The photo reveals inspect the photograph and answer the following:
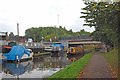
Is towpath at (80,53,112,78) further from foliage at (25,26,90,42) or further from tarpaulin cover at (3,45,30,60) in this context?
foliage at (25,26,90,42)

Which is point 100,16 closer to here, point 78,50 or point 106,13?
point 106,13

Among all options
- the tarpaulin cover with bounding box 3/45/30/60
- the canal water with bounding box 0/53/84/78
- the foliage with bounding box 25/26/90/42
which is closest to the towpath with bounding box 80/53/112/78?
the canal water with bounding box 0/53/84/78

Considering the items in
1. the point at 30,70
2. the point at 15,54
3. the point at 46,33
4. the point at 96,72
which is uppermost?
the point at 46,33

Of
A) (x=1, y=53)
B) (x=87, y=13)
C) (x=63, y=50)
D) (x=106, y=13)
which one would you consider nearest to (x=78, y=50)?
(x=63, y=50)

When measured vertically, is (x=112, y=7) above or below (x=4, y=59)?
above

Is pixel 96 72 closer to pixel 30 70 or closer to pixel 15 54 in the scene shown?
pixel 30 70

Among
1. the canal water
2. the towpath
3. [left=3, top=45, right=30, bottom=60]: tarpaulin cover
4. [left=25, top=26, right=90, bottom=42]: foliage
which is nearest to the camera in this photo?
the towpath

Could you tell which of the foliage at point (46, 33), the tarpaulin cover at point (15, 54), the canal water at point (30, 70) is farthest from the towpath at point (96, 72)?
the foliage at point (46, 33)

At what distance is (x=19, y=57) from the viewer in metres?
50.8

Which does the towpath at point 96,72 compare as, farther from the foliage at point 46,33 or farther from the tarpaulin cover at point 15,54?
the foliage at point 46,33

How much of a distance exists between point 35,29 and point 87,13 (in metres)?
134

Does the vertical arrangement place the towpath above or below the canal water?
above

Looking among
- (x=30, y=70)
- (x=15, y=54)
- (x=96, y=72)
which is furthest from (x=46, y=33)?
(x=96, y=72)

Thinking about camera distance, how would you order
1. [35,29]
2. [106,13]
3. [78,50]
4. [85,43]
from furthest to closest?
1. [35,29]
2. [85,43]
3. [78,50]
4. [106,13]
